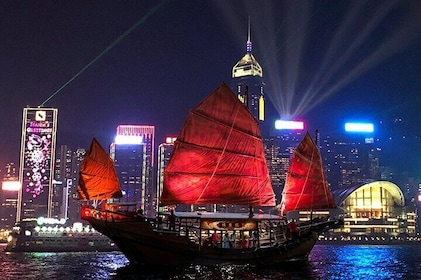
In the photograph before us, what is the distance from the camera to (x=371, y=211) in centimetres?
16088

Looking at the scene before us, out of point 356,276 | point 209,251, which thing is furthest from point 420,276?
point 209,251

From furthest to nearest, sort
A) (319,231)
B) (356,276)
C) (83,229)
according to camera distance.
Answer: (83,229), (319,231), (356,276)

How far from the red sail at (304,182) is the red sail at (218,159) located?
5251 mm

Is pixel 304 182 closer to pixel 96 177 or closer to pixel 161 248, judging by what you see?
pixel 161 248

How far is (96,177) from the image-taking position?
51469 millimetres

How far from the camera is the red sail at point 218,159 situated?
46438mm

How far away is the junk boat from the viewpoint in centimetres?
4450

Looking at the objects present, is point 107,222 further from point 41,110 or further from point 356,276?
point 41,110

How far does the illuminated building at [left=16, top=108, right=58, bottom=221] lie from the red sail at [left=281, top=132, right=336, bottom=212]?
111m

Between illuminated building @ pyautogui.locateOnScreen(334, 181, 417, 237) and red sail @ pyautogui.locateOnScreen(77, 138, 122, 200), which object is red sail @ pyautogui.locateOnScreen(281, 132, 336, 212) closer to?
red sail @ pyautogui.locateOnScreen(77, 138, 122, 200)

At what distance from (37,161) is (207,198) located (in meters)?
118

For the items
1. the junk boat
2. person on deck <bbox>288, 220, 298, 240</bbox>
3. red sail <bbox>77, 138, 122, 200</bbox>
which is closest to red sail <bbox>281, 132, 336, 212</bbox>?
the junk boat

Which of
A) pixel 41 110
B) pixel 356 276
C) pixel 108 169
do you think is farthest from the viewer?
pixel 41 110

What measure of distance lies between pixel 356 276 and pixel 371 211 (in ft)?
392
